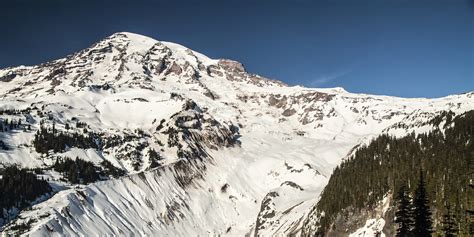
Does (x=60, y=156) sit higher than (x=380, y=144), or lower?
lower

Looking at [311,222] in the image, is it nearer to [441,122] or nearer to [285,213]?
[285,213]

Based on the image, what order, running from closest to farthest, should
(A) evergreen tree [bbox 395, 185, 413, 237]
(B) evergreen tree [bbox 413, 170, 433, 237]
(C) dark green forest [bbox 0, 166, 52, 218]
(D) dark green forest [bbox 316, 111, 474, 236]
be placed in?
(B) evergreen tree [bbox 413, 170, 433, 237] → (A) evergreen tree [bbox 395, 185, 413, 237] → (D) dark green forest [bbox 316, 111, 474, 236] → (C) dark green forest [bbox 0, 166, 52, 218]

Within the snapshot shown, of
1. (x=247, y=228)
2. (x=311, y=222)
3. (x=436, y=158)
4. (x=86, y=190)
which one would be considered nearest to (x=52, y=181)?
(x=86, y=190)

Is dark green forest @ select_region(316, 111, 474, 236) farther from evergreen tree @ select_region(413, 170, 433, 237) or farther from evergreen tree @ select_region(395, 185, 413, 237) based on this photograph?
evergreen tree @ select_region(413, 170, 433, 237)

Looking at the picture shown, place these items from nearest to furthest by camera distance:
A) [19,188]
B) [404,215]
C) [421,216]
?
1. [421,216]
2. [404,215]
3. [19,188]

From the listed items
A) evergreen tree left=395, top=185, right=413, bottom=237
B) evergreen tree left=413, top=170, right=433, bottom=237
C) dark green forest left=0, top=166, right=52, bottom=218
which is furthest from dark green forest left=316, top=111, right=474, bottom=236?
dark green forest left=0, top=166, right=52, bottom=218

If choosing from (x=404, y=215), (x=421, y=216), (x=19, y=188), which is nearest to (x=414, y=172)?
(x=404, y=215)

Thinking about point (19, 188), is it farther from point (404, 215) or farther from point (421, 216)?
point (421, 216)

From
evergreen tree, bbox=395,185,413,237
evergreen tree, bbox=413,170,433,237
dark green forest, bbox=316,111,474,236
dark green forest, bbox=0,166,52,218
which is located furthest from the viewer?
dark green forest, bbox=0,166,52,218
